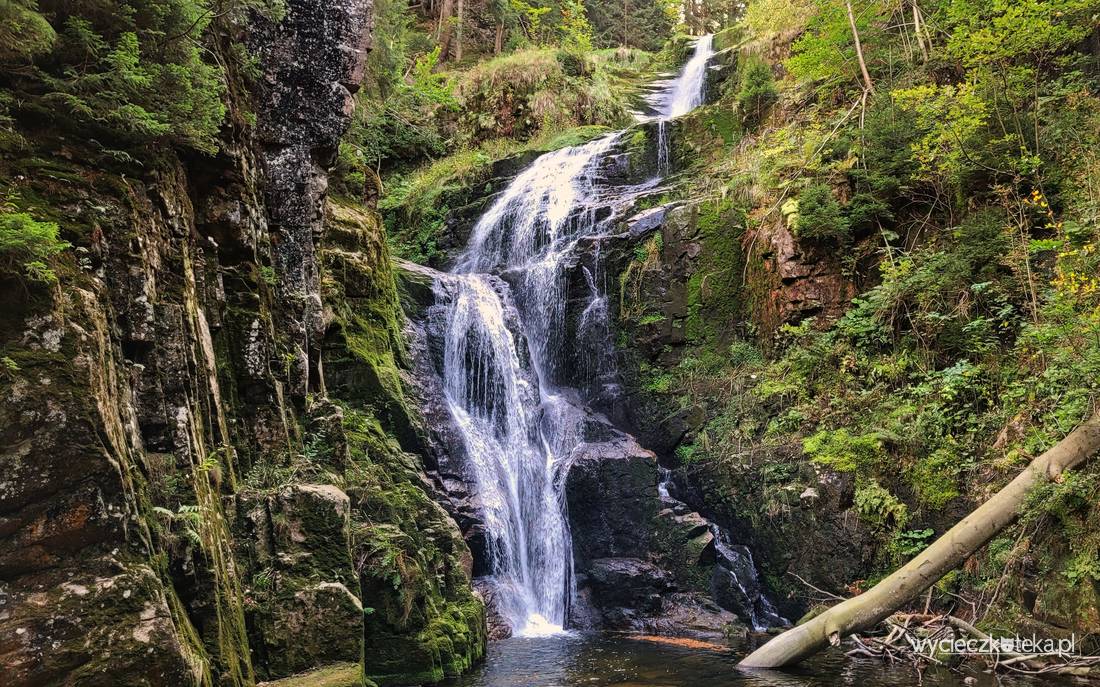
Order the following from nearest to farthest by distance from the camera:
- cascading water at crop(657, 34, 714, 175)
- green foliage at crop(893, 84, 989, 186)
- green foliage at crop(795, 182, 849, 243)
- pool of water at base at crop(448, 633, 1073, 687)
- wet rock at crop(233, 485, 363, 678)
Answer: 1. wet rock at crop(233, 485, 363, 678)
2. pool of water at base at crop(448, 633, 1073, 687)
3. green foliage at crop(893, 84, 989, 186)
4. green foliage at crop(795, 182, 849, 243)
5. cascading water at crop(657, 34, 714, 175)

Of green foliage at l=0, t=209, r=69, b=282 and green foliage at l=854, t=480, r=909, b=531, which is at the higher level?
green foliage at l=0, t=209, r=69, b=282

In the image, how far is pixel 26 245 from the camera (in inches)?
161

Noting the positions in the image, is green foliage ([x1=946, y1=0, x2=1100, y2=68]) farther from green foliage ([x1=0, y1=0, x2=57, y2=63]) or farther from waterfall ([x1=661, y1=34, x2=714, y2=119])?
waterfall ([x1=661, y1=34, x2=714, y2=119])

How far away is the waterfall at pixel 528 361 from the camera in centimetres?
1175

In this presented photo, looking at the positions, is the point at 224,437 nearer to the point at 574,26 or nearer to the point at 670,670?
the point at 670,670

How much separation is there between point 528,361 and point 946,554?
852cm

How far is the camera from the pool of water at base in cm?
718

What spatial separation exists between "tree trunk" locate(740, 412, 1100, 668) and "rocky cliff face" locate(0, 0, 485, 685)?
13.2 feet

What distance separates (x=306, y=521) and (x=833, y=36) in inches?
473

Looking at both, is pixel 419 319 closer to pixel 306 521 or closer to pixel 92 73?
pixel 306 521

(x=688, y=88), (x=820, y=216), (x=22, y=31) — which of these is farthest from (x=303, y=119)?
(x=688, y=88)

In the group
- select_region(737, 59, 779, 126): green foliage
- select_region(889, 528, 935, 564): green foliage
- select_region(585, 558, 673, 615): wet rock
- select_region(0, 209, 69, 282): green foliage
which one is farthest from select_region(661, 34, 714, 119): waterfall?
select_region(0, 209, 69, 282): green foliage

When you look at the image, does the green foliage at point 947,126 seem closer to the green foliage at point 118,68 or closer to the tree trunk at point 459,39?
the green foliage at point 118,68

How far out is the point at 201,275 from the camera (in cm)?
689
